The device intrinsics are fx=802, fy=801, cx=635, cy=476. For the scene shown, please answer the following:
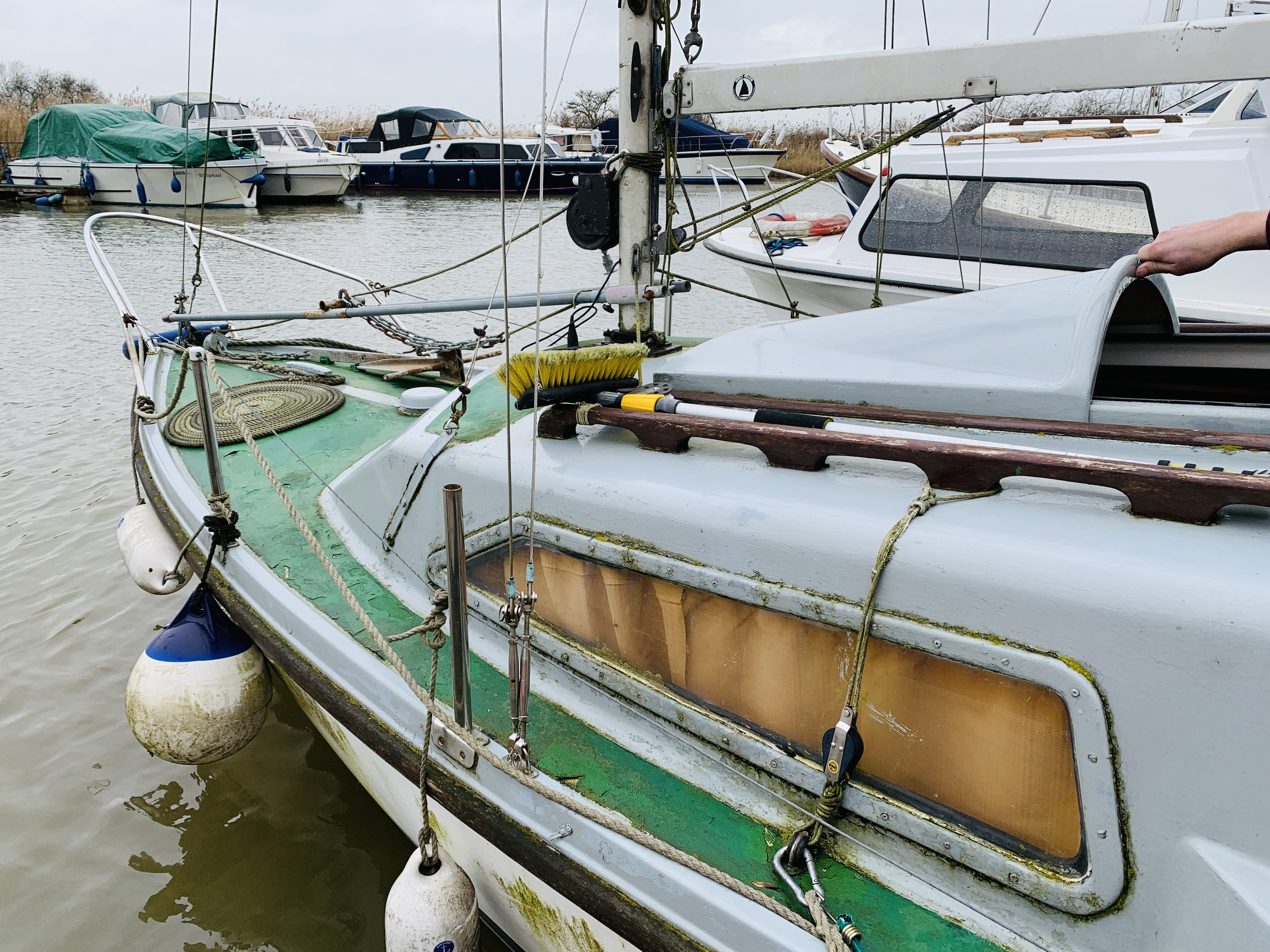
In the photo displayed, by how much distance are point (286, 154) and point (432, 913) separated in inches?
1138

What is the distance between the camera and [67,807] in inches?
136

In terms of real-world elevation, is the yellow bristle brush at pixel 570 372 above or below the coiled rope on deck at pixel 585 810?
above

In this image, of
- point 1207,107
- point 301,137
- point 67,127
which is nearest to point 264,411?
point 1207,107

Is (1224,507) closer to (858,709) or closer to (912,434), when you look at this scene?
(912,434)

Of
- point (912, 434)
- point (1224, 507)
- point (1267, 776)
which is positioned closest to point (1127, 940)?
point (1267, 776)

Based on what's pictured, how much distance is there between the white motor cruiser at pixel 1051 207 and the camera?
266 inches

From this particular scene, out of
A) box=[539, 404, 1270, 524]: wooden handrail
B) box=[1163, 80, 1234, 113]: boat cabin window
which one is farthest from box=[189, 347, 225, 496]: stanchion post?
box=[1163, 80, 1234, 113]: boat cabin window

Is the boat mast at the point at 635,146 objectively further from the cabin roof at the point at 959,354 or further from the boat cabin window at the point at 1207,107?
the boat cabin window at the point at 1207,107

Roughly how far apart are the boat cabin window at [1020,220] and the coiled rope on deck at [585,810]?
5950mm

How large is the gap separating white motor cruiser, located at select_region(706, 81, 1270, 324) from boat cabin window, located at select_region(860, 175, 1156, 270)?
0.03 feet

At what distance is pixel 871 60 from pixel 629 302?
121cm

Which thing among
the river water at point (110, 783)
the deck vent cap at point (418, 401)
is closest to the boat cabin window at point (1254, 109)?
the river water at point (110, 783)

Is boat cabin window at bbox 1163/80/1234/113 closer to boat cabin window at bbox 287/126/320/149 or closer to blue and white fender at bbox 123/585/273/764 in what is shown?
blue and white fender at bbox 123/585/273/764

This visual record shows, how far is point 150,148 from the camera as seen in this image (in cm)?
2402
